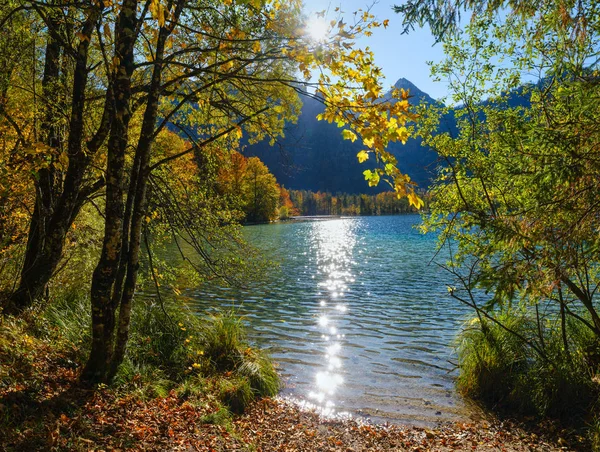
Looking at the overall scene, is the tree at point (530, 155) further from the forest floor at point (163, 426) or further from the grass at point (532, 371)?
the forest floor at point (163, 426)

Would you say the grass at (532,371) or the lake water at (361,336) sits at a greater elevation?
the grass at (532,371)

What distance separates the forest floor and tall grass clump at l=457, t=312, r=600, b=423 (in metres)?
0.72

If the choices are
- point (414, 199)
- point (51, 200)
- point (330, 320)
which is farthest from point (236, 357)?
point (414, 199)

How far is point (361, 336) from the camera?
45.9ft

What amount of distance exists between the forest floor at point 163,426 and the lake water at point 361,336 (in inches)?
35.6

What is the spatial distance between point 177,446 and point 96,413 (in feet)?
4.08

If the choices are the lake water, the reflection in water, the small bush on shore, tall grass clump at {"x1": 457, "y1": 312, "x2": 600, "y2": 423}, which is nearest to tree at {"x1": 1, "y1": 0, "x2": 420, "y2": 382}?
the small bush on shore

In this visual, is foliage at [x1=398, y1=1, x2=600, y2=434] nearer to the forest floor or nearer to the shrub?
the forest floor

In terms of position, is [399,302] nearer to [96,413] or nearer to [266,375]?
[266,375]

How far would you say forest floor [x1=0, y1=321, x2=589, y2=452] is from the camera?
4887mm

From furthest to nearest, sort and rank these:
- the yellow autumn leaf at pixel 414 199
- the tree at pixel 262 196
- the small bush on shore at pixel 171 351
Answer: the tree at pixel 262 196 < the small bush on shore at pixel 171 351 < the yellow autumn leaf at pixel 414 199

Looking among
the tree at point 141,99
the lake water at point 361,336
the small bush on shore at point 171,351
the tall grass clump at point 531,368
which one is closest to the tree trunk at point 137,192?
the tree at point 141,99

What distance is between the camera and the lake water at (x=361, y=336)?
9.26 meters

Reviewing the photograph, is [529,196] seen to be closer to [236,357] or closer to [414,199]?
[414,199]
